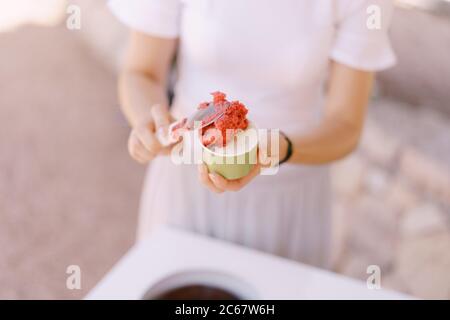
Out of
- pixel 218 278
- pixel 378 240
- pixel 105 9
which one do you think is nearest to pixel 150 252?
pixel 218 278

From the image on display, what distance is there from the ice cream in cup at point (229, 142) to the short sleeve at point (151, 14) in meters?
0.30

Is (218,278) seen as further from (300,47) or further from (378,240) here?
(378,240)

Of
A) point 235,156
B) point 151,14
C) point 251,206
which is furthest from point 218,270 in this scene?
point 151,14

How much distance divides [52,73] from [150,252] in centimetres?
83

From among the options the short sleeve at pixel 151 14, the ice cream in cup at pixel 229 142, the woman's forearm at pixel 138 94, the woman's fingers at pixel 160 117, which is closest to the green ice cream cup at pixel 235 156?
the ice cream in cup at pixel 229 142

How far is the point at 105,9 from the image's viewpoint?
213 cm

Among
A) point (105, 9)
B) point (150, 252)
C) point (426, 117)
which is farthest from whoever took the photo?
point (105, 9)

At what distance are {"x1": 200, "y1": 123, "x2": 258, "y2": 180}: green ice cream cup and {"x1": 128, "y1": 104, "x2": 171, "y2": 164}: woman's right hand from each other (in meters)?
0.10

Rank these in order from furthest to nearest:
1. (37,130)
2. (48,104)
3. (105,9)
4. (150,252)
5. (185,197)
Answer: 1. (105,9)
2. (48,104)
3. (37,130)
4. (185,197)
5. (150,252)

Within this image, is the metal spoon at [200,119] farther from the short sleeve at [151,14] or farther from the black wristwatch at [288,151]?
the short sleeve at [151,14]

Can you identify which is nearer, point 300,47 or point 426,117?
point 300,47

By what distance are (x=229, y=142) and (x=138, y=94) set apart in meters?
0.30

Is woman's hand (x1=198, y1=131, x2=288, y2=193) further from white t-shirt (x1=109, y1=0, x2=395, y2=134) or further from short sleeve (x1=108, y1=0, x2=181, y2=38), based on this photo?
short sleeve (x1=108, y1=0, x2=181, y2=38)
